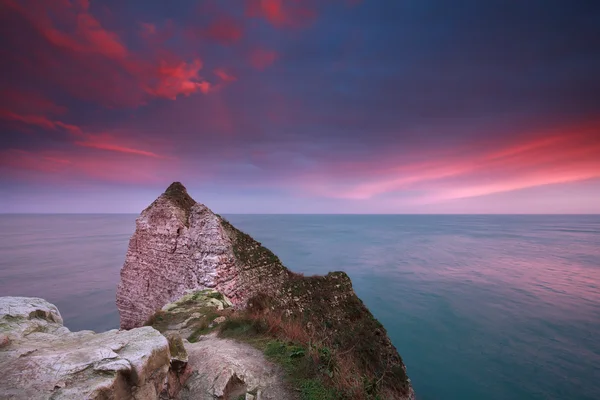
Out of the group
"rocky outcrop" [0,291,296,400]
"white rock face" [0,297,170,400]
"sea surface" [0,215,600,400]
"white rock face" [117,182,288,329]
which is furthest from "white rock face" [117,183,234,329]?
"sea surface" [0,215,600,400]

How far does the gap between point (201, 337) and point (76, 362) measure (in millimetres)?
4697

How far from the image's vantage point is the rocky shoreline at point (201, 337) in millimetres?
4836

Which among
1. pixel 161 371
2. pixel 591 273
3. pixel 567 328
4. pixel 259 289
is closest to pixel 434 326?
pixel 567 328

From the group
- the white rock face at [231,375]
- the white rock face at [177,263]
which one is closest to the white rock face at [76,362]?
the white rock face at [231,375]

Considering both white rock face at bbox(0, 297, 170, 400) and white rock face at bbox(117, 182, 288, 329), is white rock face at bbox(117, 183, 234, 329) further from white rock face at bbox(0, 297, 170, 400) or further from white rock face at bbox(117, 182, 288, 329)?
white rock face at bbox(0, 297, 170, 400)

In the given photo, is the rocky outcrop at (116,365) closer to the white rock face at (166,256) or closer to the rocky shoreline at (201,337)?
the rocky shoreline at (201,337)

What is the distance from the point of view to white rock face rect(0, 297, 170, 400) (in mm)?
4277

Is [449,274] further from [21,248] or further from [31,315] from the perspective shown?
[21,248]

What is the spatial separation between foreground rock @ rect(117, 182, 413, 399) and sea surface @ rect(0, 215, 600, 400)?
53.1ft

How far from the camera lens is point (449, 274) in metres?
61.4

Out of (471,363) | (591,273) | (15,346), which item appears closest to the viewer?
(15,346)

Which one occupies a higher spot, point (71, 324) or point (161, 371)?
point (161, 371)

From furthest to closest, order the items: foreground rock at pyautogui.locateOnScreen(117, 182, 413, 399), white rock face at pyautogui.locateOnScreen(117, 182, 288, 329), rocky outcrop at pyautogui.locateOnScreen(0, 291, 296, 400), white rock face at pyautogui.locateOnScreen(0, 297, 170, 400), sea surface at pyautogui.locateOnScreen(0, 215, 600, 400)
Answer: sea surface at pyautogui.locateOnScreen(0, 215, 600, 400), white rock face at pyautogui.locateOnScreen(117, 182, 288, 329), foreground rock at pyautogui.locateOnScreen(117, 182, 413, 399), rocky outcrop at pyautogui.locateOnScreen(0, 291, 296, 400), white rock face at pyautogui.locateOnScreen(0, 297, 170, 400)

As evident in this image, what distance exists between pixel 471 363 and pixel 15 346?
3890cm
